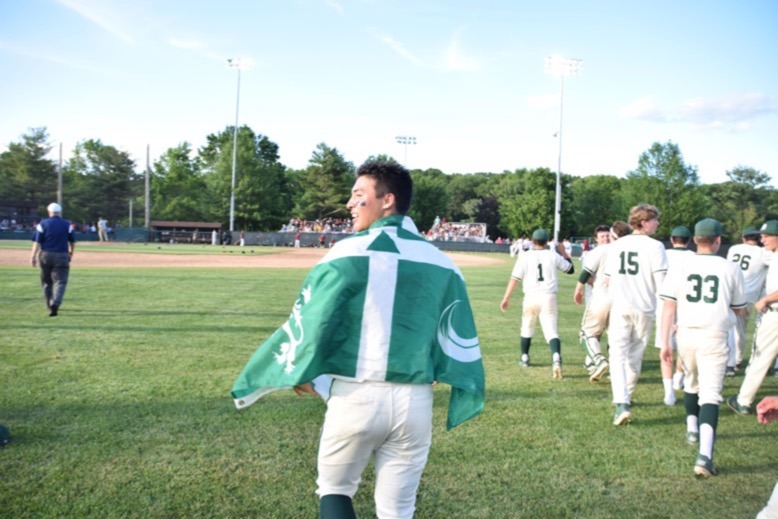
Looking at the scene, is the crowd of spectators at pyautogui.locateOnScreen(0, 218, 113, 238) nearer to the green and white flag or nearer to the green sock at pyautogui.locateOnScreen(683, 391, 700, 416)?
the green sock at pyautogui.locateOnScreen(683, 391, 700, 416)

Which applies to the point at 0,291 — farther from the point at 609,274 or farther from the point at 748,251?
the point at 748,251

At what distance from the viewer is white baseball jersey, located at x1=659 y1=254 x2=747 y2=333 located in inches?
204

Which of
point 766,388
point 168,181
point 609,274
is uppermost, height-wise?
point 168,181

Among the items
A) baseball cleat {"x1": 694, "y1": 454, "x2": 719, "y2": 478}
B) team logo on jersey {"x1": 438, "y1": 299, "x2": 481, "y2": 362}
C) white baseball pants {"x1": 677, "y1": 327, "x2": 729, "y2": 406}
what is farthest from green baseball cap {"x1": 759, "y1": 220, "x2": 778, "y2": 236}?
team logo on jersey {"x1": 438, "y1": 299, "x2": 481, "y2": 362}

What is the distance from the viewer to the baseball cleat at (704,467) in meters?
4.66

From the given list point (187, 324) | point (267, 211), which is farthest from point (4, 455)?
point (267, 211)

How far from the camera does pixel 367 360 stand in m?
2.49

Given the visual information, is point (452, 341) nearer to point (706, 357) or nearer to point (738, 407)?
point (706, 357)

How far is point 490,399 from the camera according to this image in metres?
6.73

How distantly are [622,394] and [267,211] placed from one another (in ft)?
233

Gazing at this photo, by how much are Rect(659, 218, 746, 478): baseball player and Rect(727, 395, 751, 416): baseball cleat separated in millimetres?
1504

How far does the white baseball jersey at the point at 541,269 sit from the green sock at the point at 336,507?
253 inches

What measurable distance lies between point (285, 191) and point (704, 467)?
89.0 m

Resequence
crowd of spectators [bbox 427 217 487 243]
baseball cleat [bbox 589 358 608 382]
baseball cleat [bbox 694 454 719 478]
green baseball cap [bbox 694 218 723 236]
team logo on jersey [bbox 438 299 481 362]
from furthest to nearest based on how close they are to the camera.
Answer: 1. crowd of spectators [bbox 427 217 487 243]
2. baseball cleat [bbox 589 358 608 382]
3. green baseball cap [bbox 694 218 723 236]
4. baseball cleat [bbox 694 454 719 478]
5. team logo on jersey [bbox 438 299 481 362]
